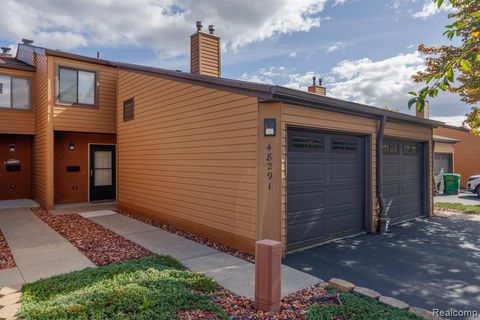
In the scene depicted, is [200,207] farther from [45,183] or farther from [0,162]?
[0,162]

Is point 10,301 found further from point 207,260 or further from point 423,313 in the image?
point 423,313

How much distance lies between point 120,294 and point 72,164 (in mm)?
9551

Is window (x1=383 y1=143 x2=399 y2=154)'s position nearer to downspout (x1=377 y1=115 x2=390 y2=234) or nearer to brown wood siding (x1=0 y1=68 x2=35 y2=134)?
downspout (x1=377 y1=115 x2=390 y2=234)

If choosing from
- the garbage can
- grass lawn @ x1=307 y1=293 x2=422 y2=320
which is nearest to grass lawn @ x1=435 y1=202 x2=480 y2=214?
the garbage can

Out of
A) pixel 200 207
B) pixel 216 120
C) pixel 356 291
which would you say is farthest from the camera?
pixel 200 207

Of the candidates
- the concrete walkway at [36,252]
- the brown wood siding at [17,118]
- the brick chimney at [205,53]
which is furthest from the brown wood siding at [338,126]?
the brown wood siding at [17,118]

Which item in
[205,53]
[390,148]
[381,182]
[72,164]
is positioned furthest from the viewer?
[72,164]

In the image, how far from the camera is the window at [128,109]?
9.72 metres

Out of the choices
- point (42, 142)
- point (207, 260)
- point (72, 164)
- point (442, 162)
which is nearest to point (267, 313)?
point (207, 260)

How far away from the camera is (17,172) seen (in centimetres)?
1221

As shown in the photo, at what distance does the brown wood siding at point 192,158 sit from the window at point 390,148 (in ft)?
14.9

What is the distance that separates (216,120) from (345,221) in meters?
3.63

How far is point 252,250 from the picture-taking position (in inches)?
216

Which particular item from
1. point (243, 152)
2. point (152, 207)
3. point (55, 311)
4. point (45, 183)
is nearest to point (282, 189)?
point (243, 152)
